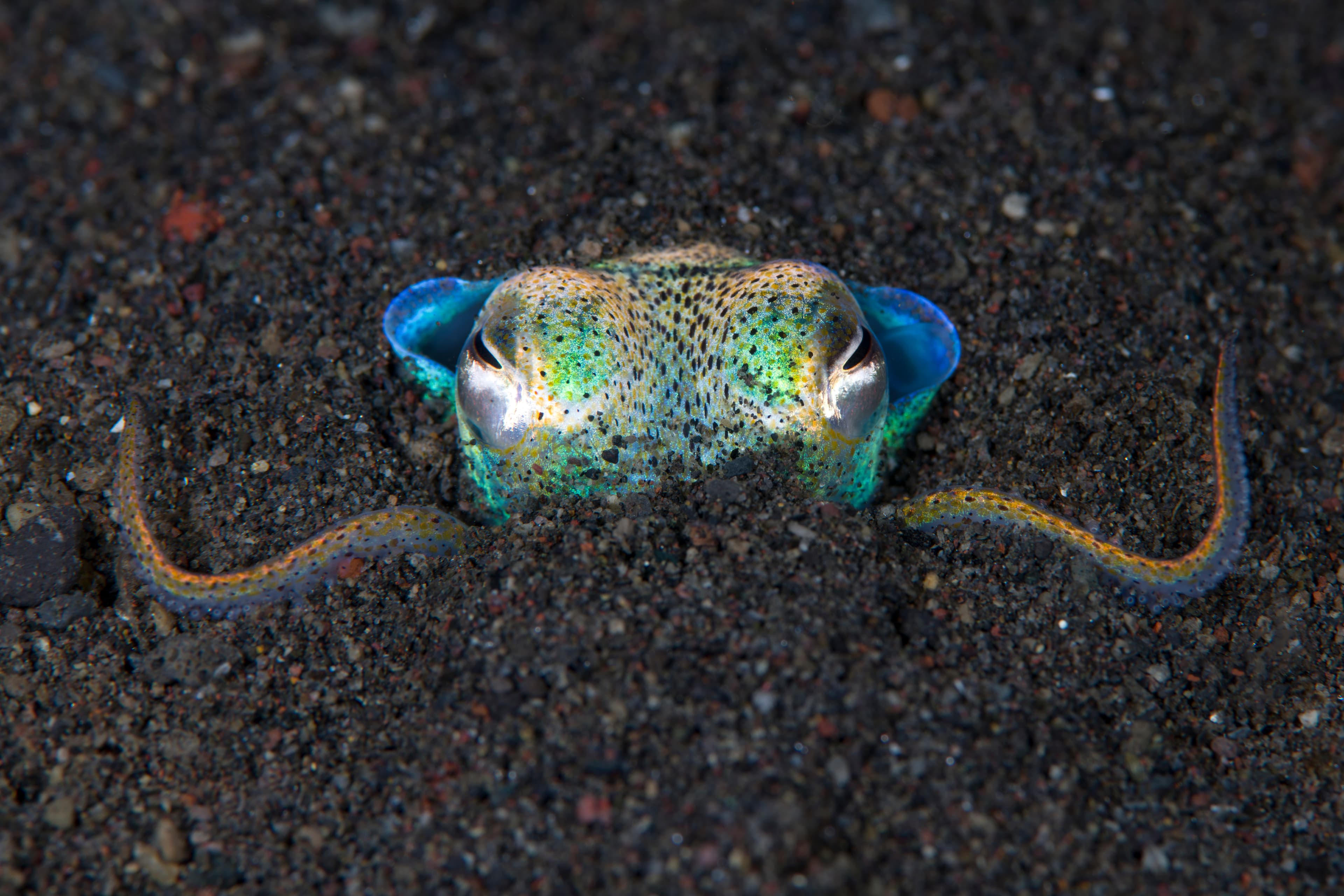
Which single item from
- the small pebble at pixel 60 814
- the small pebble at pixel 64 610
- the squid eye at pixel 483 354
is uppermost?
the squid eye at pixel 483 354

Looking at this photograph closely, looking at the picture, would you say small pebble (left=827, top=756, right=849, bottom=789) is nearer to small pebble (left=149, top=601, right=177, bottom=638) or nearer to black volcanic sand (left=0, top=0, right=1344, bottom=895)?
black volcanic sand (left=0, top=0, right=1344, bottom=895)

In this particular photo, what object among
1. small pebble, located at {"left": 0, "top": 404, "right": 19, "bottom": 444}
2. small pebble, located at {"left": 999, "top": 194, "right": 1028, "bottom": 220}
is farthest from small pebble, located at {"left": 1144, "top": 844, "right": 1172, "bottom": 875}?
small pebble, located at {"left": 0, "top": 404, "right": 19, "bottom": 444}

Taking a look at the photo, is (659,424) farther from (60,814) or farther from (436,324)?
(60,814)

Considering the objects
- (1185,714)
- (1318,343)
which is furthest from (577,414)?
(1318,343)

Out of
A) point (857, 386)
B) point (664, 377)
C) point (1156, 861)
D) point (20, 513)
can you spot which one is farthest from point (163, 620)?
point (1156, 861)

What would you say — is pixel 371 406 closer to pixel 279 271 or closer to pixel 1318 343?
pixel 279 271

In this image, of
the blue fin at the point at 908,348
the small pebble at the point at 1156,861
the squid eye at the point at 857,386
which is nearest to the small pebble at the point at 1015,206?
the blue fin at the point at 908,348

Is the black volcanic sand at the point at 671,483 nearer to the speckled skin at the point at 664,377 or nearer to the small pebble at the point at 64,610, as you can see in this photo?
the small pebble at the point at 64,610
